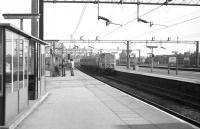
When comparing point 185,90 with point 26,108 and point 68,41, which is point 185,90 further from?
point 68,41

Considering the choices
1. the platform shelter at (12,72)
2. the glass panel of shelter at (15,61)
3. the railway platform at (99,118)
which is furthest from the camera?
the railway platform at (99,118)

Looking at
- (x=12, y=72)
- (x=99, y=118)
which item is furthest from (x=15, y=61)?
(x=99, y=118)

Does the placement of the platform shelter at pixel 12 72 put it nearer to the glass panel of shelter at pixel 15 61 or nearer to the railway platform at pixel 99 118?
the glass panel of shelter at pixel 15 61

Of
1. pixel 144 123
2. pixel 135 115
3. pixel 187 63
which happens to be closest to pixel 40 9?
pixel 135 115

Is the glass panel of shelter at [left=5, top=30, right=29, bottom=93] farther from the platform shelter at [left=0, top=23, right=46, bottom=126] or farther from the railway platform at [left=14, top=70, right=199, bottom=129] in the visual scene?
the railway platform at [left=14, top=70, right=199, bottom=129]

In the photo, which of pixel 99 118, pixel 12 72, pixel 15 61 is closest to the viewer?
pixel 12 72

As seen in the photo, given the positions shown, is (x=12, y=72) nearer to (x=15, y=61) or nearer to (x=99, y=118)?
(x=15, y=61)

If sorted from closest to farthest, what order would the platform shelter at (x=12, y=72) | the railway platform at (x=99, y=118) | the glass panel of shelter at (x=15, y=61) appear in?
the platform shelter at (x=12, y=72), the glass panel of shelter at (x=15, y=61), the railway platform at (x=99, y=118)

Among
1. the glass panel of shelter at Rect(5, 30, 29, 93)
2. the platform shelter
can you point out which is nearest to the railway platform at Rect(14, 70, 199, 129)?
the platform shelter

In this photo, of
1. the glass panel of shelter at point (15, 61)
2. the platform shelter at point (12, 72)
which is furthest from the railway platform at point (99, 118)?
the glass panel of shelter at point (15, 61)

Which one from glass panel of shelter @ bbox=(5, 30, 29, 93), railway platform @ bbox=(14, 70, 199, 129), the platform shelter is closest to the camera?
the platform shelter

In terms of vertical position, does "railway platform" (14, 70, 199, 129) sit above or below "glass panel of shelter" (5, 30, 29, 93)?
below

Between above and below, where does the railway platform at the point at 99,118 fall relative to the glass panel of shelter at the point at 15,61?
below

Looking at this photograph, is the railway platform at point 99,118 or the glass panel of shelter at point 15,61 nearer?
the glass panel of shelter at point 15,61
